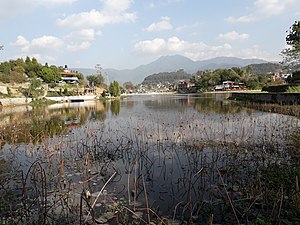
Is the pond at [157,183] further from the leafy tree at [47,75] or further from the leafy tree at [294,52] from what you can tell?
the leafy tree at [47,75]

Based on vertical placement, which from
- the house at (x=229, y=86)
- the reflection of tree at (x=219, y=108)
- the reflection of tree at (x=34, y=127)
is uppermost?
the house at (x=229, y=86)

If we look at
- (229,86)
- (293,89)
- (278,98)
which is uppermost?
(229,86)

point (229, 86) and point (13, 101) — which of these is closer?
point (13, 101)

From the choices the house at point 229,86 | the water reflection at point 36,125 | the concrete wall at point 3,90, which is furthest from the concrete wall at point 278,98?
the house at point 229,86

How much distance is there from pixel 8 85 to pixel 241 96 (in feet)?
175

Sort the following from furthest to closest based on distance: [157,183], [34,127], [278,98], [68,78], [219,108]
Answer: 1. [68,78]
2. [219,108]
3. [278,98]
4. [34,127]
5. [157,183]

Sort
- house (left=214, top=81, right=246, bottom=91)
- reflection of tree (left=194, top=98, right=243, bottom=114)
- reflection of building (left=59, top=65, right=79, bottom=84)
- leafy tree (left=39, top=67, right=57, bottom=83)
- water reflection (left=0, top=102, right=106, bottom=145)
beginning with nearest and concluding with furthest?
water reflection (left=0, top=102, right=106, bottom=145), reflection of tree (left=194, top=98, right=243, bottom=114), leafy tree (left=39, top=67, right=57, bottom=83), reflection of building (left=59, top=65, right=79, bottom=84), house (left=214, top=81, right=246, bottom=91)

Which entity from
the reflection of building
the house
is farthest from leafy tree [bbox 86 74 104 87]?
the house

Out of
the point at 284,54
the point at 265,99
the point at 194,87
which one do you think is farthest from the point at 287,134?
the point at 194,87

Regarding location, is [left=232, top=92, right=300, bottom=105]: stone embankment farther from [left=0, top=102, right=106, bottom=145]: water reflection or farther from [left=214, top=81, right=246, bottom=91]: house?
[left=214, top=81, right=246, bottom=91]: house

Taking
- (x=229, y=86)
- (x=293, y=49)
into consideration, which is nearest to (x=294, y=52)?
(x=293, y=49)

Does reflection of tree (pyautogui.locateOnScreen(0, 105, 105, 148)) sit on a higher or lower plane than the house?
lower

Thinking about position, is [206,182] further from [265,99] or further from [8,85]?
[8,85]

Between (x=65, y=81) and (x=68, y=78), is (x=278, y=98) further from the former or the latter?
(x=68, y=78)
